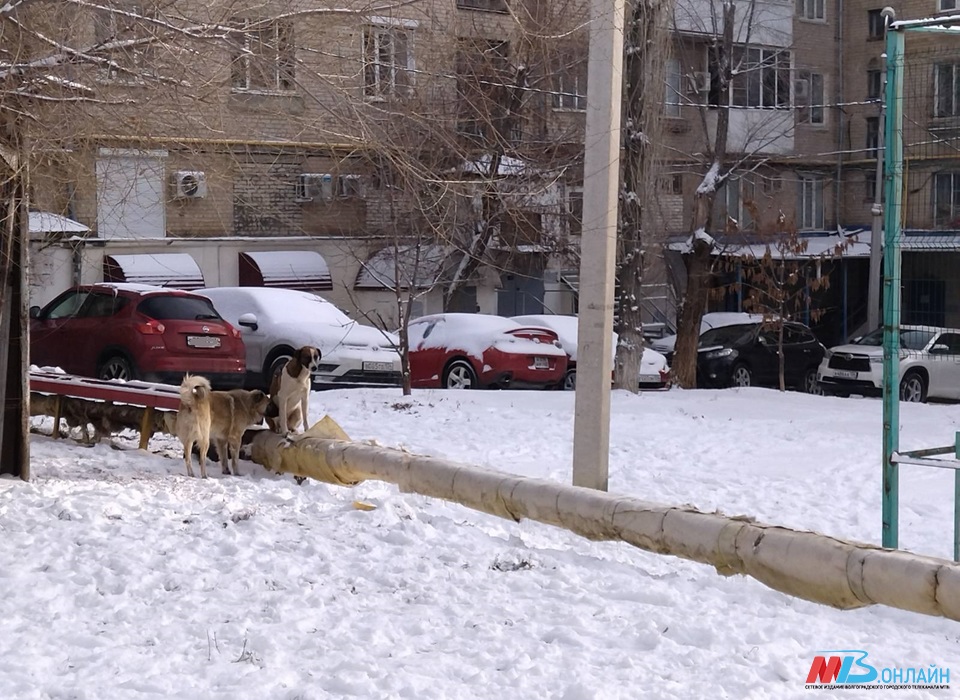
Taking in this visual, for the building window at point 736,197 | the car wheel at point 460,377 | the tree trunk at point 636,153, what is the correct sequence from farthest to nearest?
the building window at point 736,197
the car wheel at point 460,377
the tree trunk at point 636,153

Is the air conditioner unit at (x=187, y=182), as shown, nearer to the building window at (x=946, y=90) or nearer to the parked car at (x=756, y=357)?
the building window at (x=946, y=90)

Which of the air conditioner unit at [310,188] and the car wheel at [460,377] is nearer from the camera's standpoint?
the car wheel at [460,377]

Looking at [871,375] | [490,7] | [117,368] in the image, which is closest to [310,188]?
[871,375]

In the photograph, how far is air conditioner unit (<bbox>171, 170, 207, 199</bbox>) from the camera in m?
9.92

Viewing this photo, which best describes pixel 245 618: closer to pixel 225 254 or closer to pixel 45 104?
pixel 45 104

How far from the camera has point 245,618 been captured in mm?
6199

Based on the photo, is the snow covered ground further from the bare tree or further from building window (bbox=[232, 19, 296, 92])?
the bare tree

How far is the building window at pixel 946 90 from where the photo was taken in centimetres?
871

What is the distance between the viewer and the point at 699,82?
34375 mm

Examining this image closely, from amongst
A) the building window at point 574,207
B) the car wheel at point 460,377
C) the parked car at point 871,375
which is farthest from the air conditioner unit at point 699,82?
the car wheel at point 460,377

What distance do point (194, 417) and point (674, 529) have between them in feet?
14.2

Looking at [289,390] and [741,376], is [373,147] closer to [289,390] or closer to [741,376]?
[289,390]

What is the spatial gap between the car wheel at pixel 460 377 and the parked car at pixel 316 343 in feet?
4.94

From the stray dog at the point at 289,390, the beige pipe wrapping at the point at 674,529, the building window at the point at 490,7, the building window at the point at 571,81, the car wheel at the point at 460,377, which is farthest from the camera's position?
the car wheel at the point at 460,377
